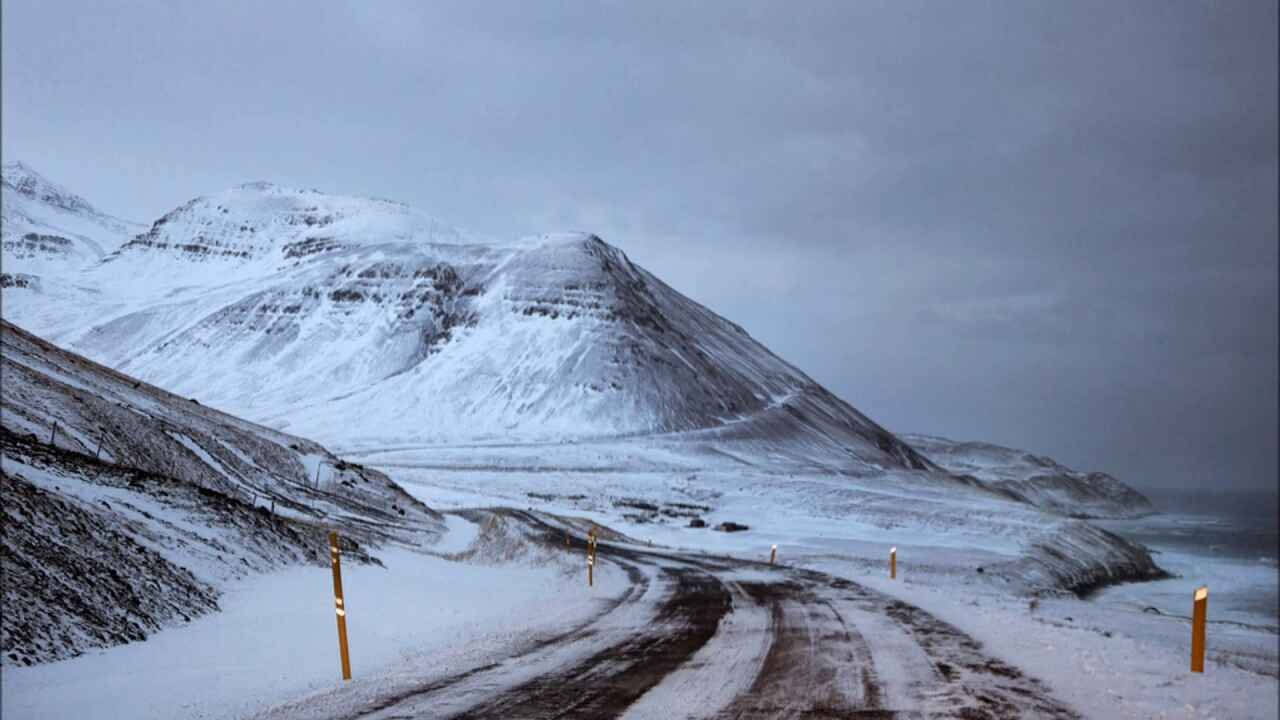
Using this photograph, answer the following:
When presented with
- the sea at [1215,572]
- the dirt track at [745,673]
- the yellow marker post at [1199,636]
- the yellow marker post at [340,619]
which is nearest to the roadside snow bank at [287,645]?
the yellow marker post at [340,619]

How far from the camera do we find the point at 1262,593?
52.3 metres

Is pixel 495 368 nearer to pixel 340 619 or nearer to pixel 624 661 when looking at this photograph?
pixel 340 619

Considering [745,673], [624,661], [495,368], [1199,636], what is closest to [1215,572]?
[1199,636]

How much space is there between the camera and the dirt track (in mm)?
8914

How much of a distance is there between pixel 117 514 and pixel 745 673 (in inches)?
459

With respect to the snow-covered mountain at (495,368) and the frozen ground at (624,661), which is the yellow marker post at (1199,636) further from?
the snow-covered mountain at (495,368)

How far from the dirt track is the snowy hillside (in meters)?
5.18

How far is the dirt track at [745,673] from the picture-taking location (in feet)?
29.2

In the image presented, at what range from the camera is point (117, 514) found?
51.5ft

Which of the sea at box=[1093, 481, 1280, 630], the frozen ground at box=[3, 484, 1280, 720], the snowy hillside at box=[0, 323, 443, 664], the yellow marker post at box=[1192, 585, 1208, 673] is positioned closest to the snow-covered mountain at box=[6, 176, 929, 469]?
the sea at box=[1093, 481, 1280, 630]

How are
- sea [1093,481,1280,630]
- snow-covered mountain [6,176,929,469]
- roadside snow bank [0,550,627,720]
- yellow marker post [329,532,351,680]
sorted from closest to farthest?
roadside snow bank [0,550,627,720] < yellow marker post [329,532,351,680] < sea [1093,481,1280,630] < snow-covered mountain [6,176,929,469]

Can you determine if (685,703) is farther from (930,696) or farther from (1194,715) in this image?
(1194,715)

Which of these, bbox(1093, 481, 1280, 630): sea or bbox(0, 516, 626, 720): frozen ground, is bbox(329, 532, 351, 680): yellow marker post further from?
bbox(1093, 481, 1280, 630): sea

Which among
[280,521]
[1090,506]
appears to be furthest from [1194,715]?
[1090,506]
